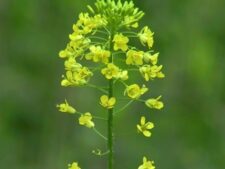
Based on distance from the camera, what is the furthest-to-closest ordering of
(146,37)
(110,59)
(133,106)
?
(133,106)
(146,37)
(110,59)

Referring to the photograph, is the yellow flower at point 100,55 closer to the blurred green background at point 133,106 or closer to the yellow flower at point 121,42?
the yellow flower at point 121,42

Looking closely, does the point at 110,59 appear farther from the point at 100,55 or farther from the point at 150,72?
the point at 150,72

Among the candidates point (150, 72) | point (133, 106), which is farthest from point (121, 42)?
point (133, 106)

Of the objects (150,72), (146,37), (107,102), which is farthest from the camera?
(146,37)

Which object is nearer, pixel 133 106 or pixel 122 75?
pixel 122 75
